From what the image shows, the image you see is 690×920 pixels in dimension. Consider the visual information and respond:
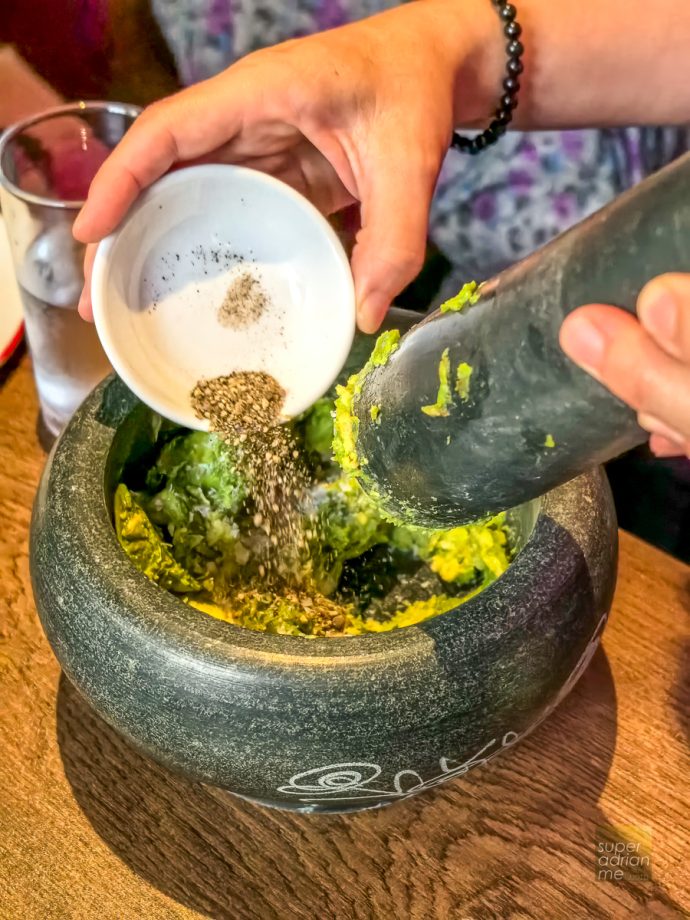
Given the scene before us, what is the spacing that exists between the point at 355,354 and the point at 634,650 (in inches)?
15.3

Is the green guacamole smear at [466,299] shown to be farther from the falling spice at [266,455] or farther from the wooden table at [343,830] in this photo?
the wooden table at [343,830]

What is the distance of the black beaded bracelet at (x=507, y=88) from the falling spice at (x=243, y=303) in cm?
29

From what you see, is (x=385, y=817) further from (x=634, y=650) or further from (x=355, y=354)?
(x=355, y=354)

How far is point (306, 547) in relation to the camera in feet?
2.91

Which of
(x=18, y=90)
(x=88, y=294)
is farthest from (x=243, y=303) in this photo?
(x=18, y=90)

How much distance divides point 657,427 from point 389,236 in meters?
0.38

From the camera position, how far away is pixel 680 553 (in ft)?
4.02

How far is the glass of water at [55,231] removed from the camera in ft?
3.04

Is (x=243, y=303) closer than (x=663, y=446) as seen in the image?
No

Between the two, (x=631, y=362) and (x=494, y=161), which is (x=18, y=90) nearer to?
(x=494, y=161)

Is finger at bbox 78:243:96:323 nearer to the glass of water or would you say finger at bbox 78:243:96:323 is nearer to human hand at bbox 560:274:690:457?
the glass of water

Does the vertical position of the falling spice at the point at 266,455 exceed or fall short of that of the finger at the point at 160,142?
it falls short

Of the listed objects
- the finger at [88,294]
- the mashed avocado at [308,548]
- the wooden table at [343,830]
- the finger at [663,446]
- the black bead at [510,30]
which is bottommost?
the wooden table at [343,830]

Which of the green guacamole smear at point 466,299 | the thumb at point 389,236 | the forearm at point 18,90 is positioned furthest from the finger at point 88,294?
the forearm at point 18,90
